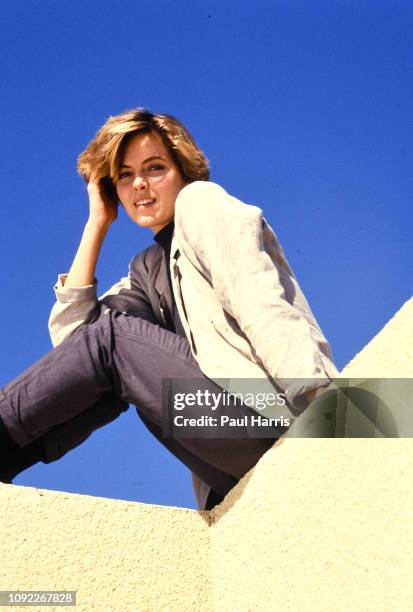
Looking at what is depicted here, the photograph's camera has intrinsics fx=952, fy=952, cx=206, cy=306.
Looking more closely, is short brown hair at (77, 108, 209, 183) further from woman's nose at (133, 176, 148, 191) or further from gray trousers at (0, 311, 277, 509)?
gray trousers at (0, 311, 277, 509)

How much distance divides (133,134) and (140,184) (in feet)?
0.56

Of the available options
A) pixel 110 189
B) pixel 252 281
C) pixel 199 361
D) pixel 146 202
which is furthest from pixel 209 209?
pixel 110 189

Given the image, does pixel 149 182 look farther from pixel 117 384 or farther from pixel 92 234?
pixel 117 384

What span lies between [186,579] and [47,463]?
456 millimetres

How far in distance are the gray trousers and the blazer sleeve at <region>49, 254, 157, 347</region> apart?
374mm

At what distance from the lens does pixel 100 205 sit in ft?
9.85

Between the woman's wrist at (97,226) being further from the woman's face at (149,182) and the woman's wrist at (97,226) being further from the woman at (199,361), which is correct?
the woman at (199,361)

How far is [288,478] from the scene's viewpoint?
2.05 meters

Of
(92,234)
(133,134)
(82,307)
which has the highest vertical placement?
(133,134)

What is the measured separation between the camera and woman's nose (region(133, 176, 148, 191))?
9.27 feet

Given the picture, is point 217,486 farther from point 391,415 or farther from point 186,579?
point 391,415

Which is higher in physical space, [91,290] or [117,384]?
[91,290]

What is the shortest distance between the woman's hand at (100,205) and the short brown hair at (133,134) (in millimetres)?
59

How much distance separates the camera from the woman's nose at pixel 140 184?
2824 mm
